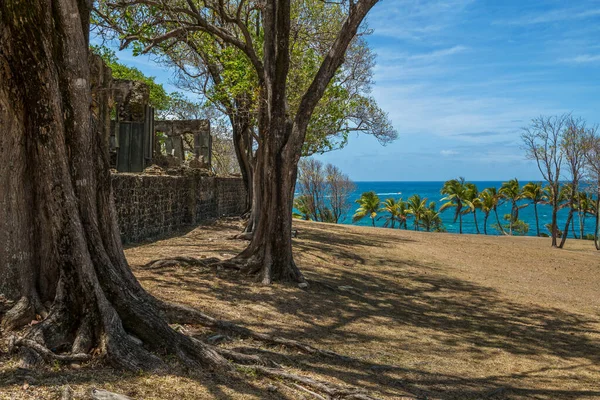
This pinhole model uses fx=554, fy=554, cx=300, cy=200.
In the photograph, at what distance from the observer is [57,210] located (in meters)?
4.90

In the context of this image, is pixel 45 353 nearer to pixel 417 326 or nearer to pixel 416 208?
pixel 417 326

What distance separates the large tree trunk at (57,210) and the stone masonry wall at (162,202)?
23.8 ft

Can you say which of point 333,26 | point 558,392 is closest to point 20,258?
point 558,392

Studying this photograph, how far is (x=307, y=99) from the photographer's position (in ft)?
34.1

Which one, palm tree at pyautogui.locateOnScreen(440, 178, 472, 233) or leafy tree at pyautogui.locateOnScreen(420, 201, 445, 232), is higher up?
palm tree at pyautogui.locateOnScreen(440, 178, 472, 233)

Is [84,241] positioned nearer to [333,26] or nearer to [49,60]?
[49,60]

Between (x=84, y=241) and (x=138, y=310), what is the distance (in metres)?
0.81

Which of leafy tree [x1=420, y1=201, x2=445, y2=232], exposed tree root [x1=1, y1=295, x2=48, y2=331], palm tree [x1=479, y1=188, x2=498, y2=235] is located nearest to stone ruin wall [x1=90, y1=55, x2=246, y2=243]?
exposed tree root [x1=1, y1=295, x2=48, y2=331]

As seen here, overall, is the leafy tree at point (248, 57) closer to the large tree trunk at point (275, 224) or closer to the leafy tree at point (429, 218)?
the large tree trunk at point (275, 224)

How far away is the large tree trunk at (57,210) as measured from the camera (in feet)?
15.9

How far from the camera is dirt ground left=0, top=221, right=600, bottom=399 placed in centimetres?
466

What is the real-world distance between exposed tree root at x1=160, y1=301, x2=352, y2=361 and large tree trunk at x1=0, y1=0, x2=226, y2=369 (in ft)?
4.24

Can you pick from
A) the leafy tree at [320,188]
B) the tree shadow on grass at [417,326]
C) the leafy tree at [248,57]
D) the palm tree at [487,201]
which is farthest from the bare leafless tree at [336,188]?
the tree shadow on grass at [417,326]

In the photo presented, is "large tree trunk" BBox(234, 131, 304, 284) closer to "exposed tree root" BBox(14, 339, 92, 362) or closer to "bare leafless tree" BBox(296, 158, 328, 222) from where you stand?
"exposed tree root" BBox(14, 339, 92, 362)
